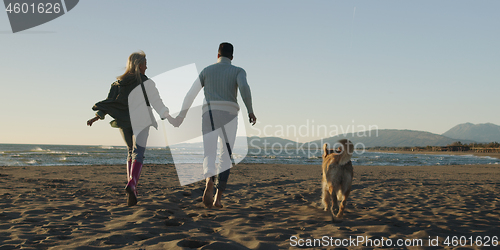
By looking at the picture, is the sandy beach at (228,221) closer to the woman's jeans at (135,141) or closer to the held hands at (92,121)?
the woman's jeans at (135,141)

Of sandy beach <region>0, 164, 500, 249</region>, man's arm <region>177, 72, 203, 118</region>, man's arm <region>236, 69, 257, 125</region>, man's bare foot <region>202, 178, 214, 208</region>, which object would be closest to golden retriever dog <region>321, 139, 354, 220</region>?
sandy beach <region>0, 164, 500, 249</region>

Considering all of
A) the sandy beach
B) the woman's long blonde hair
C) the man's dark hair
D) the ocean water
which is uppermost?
the man's dark hair

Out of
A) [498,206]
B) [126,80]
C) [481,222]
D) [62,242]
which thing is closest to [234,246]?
[62,242]

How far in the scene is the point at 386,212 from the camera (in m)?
3.82

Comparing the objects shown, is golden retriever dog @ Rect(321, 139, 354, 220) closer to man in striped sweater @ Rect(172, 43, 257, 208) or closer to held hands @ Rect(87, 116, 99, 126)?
man in striped sweater @ Rect(172, 43, 257, 208)

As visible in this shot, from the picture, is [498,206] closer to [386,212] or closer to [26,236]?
[386,212]

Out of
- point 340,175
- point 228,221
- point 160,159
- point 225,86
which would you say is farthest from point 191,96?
point 160,159

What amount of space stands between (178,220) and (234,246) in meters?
1.09

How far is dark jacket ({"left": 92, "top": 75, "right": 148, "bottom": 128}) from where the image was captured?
12.7ft

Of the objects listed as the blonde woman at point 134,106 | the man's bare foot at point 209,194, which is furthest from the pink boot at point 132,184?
the man's bare foot at point 209,194

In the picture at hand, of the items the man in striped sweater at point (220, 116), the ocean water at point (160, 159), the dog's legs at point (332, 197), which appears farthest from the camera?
the ocean water at point (160, 159)

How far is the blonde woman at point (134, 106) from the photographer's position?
153 inches

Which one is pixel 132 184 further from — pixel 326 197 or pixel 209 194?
pixel 326 197

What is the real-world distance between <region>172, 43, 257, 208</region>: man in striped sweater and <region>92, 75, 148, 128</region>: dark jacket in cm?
68
